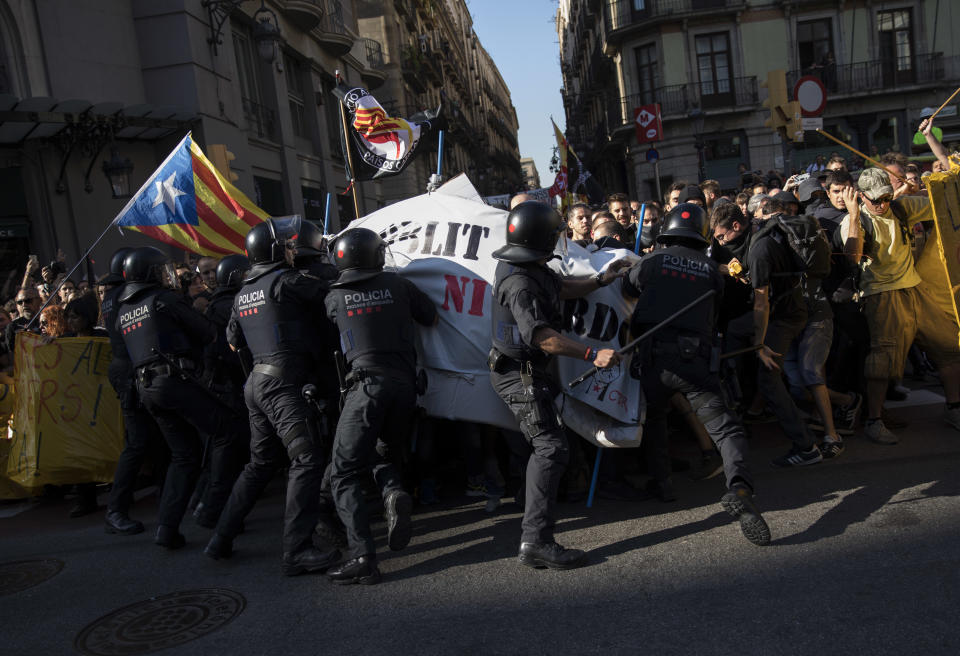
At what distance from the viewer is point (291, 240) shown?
15.5 feet

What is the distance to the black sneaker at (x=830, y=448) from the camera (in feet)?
17.5

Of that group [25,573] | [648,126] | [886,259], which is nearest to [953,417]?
[886,259]

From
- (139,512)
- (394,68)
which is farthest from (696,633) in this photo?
(394,68)

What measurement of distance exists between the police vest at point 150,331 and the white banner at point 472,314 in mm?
1527

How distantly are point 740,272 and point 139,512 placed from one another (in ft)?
16.0

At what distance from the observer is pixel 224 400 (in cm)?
511

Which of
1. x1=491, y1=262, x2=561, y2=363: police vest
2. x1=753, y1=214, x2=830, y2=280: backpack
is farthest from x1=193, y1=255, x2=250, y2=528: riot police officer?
x1=753, y1=214, x2=830, y2=280: backpack

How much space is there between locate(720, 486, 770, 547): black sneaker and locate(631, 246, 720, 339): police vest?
3.03 feet

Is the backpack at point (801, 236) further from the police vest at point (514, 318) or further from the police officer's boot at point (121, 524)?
the police officer's boot at point (121, 524)

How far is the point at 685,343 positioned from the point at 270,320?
94.1 inches

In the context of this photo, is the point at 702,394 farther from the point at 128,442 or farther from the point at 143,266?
the point at 128,442

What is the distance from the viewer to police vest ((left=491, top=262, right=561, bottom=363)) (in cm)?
418

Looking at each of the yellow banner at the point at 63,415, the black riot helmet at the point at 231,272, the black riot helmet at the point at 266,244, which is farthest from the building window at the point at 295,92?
the black riot helmet at the point at 266,244

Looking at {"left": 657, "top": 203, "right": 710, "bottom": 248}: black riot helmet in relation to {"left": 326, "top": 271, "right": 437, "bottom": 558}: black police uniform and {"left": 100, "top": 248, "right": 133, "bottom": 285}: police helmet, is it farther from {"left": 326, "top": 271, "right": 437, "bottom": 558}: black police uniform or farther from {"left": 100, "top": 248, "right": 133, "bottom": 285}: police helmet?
{"left": 100, "top": 248, "right": 133, "bottom": 285}: police helmet
